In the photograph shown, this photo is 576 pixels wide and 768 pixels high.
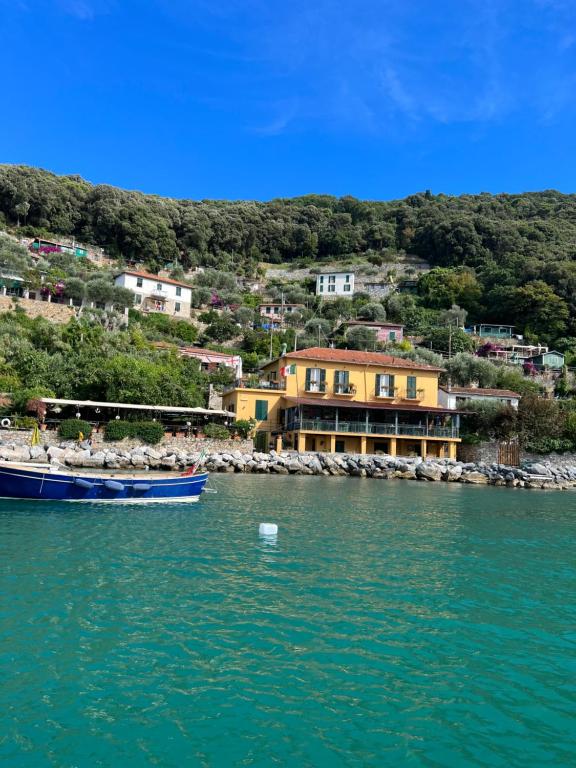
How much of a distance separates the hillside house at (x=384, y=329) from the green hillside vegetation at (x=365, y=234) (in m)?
16.0

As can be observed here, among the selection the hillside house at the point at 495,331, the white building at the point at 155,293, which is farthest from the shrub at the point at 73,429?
the hillside house at the point at 495,331

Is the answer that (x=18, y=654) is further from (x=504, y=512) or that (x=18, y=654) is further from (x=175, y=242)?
(x=175, y=242)

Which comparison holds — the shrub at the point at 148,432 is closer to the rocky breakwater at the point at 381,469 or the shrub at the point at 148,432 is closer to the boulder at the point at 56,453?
the rocky breakwater at the point at 381,469

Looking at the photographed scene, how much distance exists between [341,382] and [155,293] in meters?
32.2

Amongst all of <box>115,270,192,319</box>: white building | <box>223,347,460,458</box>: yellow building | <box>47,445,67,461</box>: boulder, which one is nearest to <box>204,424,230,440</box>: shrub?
<box>223,347,460,458</box>: yellow building

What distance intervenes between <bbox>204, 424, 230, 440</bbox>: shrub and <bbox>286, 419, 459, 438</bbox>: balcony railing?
5208 millimetres

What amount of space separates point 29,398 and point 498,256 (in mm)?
80770

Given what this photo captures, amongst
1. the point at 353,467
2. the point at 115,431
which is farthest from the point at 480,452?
the point at 115,431

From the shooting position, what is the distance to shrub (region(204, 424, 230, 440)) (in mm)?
35219

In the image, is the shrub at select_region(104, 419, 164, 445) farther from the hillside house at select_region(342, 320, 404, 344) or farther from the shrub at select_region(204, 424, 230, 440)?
the hillside house at select_region(342, 320, 404, 344)

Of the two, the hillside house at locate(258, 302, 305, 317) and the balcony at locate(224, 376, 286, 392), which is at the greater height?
the hillside house at locate(258, 302, 305, 317)

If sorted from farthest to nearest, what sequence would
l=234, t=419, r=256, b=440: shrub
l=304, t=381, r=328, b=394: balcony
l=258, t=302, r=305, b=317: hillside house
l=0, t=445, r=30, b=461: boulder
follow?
l=258, t=302, r=305, b=317: hillside house, l=304, t=381, r=328, b=394: balcony, l=234, t=419, r=256, b=440: shrub, l=0, t=445, r=30, b=461: boulder

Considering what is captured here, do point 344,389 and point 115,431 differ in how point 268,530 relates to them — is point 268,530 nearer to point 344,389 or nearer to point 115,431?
point 115,431

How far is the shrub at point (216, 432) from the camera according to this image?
35219mm
